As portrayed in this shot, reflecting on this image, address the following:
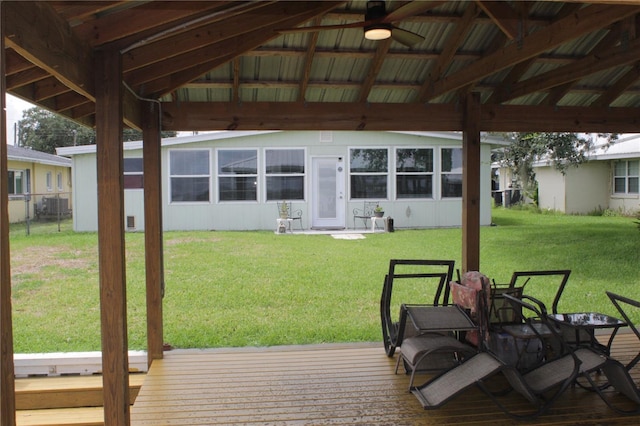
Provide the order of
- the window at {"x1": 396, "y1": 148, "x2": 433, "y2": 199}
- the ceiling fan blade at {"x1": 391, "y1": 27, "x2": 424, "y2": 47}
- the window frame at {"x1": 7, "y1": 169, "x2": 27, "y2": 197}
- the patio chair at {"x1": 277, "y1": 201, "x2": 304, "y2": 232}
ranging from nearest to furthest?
the ceiling fan blade at {"x1": 391, "y1": 27, "x2": 424, "y2": 47} < the patio chair at {"x1": 277, "y1": 201, "x2": 304, "y2": 232} < the window at {"x1": 396, "y1": 148, "x2": 433, "y2": 199} < the window frame at {"x1": 7, "y1": 169, "x2": 27, "y2": 197}

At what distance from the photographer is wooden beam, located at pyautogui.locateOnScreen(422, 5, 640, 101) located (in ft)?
11.5

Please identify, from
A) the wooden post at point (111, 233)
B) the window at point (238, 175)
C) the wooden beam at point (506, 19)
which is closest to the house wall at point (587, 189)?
the window at point (238, 175)

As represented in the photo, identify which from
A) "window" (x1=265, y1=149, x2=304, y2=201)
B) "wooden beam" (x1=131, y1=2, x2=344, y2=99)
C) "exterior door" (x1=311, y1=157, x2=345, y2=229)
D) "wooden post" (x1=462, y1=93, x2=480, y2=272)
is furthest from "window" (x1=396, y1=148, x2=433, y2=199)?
"wooden beam" (x1=131, y1=2, x2=344, y2=99)

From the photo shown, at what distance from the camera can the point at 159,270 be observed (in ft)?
16.0

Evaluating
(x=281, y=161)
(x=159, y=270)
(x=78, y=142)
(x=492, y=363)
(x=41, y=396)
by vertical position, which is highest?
(x=78, y=142)

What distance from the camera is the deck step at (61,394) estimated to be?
4711 millimetres

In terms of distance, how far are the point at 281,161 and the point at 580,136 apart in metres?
9.69

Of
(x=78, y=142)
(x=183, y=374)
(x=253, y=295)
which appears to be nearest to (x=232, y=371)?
(x=183, y=374)

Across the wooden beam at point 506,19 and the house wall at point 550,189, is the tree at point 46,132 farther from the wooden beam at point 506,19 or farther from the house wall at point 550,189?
the wooden beam at point 506,19

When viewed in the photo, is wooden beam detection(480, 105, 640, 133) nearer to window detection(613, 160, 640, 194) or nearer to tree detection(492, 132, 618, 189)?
tree detection(492, 132, 618, 189)

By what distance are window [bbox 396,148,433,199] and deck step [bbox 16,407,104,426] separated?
1147 centimetres

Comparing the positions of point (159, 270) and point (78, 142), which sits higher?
point (78, 142)

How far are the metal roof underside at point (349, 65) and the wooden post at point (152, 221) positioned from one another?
20 cm

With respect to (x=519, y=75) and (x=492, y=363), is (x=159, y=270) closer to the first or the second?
(x=492, y=363)
